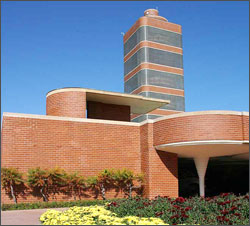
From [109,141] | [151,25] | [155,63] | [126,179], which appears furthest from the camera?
[151,25]

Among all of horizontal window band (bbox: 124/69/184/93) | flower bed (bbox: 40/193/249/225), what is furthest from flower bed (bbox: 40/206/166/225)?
horizontal window band (bbox: 124/69/184/93)

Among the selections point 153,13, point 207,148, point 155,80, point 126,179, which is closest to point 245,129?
point 207,148

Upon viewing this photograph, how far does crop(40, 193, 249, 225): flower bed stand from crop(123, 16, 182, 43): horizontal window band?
5416cm

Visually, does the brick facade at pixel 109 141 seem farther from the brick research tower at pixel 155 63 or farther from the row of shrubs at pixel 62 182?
the brick research tower at pixel 155 63

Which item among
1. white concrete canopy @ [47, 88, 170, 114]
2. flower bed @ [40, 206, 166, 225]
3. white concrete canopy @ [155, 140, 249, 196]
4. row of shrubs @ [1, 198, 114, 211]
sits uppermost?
white concrete canopy @ [47, 88, 170, 114]

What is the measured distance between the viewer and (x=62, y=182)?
64.6ft

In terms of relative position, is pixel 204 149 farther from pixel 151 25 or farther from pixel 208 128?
pixel 151 25

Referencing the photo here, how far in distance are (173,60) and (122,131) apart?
4537 centimetres

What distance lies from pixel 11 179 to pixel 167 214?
32.5 feet

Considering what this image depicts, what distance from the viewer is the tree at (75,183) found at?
19.8m

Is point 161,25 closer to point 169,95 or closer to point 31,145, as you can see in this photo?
point 169,95

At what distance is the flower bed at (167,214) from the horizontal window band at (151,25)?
178 feet

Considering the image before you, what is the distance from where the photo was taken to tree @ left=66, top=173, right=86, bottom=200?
19.8 meters

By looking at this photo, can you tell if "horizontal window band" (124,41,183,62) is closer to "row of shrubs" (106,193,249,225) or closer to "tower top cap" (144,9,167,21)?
"tower top cap" (144,9,167,21)
